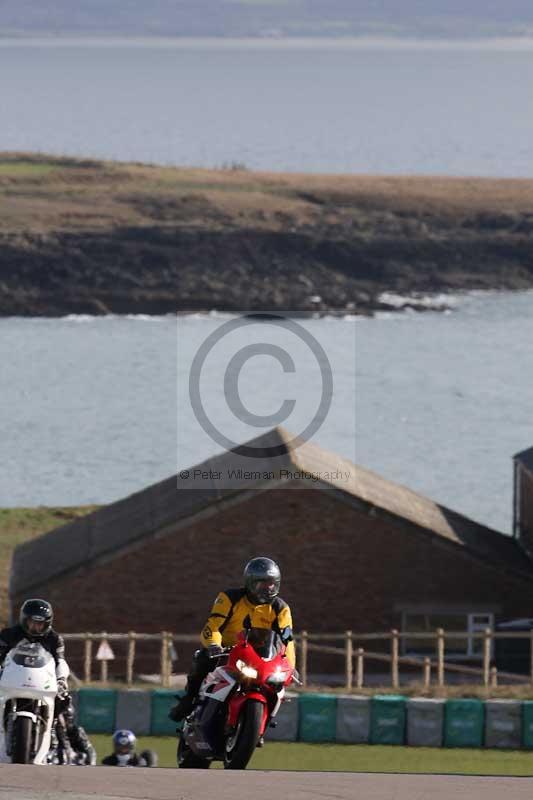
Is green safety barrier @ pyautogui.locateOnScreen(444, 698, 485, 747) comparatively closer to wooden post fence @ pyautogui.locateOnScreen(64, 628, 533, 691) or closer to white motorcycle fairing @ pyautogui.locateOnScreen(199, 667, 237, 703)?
wooden post fence @ pyautogui.locateOnScreen(64, 628, 533, 691)

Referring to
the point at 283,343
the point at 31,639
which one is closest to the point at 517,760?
the point at 31,639

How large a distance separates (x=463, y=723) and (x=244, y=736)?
37.9ft

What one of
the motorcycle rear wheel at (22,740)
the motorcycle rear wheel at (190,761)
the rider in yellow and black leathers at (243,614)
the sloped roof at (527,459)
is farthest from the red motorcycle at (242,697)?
the sloped roof at (527,459)

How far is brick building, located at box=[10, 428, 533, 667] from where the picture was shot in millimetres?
38125

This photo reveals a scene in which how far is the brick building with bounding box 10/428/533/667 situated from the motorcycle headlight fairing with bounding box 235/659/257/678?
72.5 ft

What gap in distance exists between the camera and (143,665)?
3753cm

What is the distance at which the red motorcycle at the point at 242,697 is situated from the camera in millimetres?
15469

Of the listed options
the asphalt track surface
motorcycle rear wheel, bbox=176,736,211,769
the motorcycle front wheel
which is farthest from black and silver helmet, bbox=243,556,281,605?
motorcycle rear wheel, bbox=176,736,211,769

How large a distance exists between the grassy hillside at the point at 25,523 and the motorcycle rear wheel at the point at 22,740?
29788 mm

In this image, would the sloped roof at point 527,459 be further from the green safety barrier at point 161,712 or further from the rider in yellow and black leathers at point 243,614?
the rider in yellow and black leathers at point 243,614

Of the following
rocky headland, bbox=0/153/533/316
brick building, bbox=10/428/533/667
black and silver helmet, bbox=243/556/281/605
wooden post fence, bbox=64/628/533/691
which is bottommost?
black and silver helmet, bbox=243/556/281/605

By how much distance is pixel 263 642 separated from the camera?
1566 centimetres

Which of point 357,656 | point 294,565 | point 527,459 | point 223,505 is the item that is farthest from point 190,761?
point 527,459

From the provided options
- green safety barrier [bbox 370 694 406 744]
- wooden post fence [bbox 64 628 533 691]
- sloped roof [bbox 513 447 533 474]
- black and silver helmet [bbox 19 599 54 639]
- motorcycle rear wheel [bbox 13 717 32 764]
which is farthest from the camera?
sloped roof [bbox 513 447 533 474]
